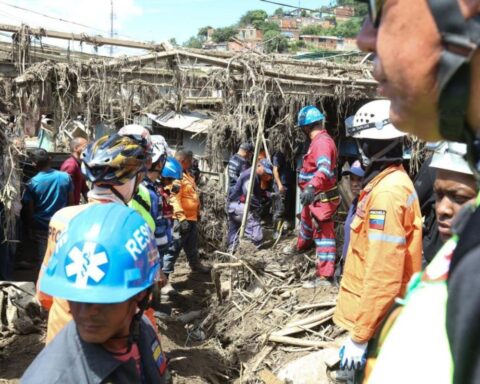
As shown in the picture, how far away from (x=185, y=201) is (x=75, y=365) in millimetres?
6042

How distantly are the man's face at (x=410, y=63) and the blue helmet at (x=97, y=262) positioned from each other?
118 cm

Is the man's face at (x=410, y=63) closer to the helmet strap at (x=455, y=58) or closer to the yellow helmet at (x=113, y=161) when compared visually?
the helmet strap at (x=455, y=58)

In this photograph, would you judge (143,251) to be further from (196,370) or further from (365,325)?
(196,370)

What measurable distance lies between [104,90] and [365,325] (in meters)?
5.34

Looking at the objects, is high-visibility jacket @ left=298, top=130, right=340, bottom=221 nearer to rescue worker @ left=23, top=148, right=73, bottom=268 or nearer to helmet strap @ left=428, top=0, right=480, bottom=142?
rescue worker @ left=23, top=148, right=73, bottom=268

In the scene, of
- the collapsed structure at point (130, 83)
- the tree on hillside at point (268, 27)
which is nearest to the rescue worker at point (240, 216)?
the collapsed structure at point (130, 83)

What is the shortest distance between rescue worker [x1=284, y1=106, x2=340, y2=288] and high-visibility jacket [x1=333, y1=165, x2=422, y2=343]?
3.10m

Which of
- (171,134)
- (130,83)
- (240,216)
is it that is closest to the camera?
(130,83)

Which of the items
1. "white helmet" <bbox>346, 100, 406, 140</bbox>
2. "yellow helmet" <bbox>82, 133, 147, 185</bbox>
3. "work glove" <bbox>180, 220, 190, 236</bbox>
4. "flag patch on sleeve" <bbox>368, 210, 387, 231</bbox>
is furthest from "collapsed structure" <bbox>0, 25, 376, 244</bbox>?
"flag patch on sleeve" <bbox>368, 210, 387, 231</bbox>

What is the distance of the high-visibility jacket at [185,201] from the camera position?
752cm

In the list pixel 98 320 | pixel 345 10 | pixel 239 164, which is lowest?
pixel 239 164

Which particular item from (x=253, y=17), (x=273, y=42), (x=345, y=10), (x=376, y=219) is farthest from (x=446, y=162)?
(x=253, y=17)

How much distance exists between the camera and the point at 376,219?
2707 millimetres

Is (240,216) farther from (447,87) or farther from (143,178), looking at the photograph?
(447,87)
